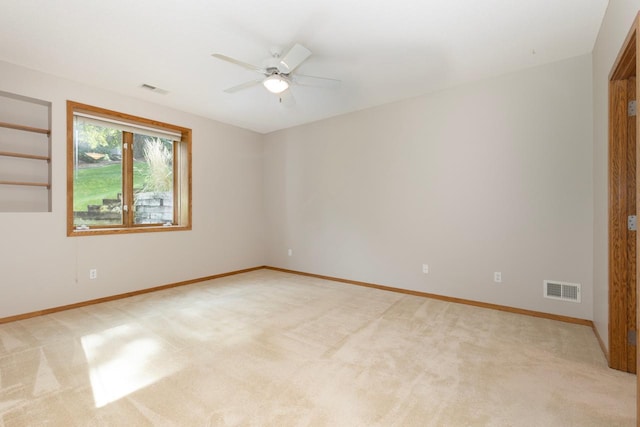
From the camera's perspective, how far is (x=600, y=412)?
1.63 metres

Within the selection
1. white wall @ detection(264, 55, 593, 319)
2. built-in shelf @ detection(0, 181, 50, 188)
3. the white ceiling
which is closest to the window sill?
built-in shelf @ detection(0, 181, 50, 188)

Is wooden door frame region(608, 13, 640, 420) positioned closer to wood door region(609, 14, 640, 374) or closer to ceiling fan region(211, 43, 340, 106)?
wood door region(609, 14, 640, 374)

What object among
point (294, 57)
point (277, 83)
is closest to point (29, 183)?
point (277, 83)

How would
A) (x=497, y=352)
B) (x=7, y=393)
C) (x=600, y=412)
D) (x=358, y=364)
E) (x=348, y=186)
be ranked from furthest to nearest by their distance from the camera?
(x=348, y=186) < (x=497, y=352) < (x=358, y=364) < (x=7, y=393) < (x=600, y=412)

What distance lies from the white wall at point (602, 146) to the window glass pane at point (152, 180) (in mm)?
5129

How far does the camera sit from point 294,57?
257 cm

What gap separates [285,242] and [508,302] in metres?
3.58

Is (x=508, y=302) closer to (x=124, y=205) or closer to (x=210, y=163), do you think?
(x=210, y=163)

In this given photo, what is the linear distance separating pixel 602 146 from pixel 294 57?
2679 millimetres

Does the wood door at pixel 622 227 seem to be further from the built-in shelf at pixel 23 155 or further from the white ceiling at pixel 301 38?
the built-in shelf at pixel 23 155

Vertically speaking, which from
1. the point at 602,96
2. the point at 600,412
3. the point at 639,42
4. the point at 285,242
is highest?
the point at 602,96

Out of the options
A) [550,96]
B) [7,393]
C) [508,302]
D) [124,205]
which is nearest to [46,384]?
[7,393]

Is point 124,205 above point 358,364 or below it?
above

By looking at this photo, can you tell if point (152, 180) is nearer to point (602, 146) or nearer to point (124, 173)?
point (124, 173)
